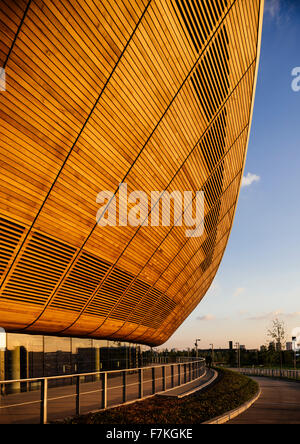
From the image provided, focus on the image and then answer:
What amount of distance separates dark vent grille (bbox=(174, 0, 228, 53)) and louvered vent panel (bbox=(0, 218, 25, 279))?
20.9 feet

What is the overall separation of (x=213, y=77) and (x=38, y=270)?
762cm

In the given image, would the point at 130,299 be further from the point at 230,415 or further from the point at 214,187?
the point at 230,415

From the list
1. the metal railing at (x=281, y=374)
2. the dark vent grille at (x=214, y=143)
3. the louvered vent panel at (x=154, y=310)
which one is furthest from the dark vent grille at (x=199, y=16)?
the metal railing at (x=281, y=374)

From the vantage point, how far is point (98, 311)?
1672 cm

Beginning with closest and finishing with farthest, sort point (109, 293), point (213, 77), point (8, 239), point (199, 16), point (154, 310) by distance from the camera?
1. point (199, 16)
2. point (8, 239)
3. point (213, 77)
4. point (109, 293)
5. point (154, 310)

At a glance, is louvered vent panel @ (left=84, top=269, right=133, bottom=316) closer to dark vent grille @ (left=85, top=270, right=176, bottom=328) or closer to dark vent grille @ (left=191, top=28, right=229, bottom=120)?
dark vent grille @ (left=85, top=270, right=176, bottom=328)

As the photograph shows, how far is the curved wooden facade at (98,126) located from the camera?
8414 mm

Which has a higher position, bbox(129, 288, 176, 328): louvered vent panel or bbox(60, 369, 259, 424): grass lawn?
bbox(129, 288, 176, 328): louvered vent panel

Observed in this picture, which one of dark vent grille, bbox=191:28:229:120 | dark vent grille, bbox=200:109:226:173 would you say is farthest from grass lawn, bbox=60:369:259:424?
dark vent grille, bbox=191:28:229:120

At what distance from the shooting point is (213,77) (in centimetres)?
1220

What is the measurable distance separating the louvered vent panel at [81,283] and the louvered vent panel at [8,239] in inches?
111

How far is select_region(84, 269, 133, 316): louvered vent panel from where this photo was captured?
15.8 meters

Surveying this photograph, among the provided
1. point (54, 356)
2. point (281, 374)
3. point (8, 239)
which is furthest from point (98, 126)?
point (281, 374)

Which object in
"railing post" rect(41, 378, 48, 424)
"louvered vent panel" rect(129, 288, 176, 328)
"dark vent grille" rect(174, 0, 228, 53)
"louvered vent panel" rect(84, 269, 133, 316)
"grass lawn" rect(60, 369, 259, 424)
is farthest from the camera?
"louvered vent panel" rect(129, 288, 176, 328)
